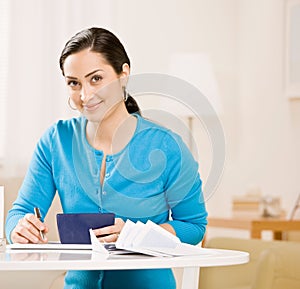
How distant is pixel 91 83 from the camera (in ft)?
5.18

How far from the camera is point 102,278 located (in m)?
1.51

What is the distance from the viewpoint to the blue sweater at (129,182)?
1.57m

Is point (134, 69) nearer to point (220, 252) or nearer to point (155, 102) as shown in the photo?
point (155, 102)

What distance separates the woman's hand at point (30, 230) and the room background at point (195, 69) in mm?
1858

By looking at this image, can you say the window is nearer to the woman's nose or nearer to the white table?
the woman's nose

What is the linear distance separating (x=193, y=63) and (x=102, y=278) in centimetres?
220

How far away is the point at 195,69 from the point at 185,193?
205 centimetres

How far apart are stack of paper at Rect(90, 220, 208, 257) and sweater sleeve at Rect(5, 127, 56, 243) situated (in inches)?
18.2

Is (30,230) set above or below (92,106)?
below

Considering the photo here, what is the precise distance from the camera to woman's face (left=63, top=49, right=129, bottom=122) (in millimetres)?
1576

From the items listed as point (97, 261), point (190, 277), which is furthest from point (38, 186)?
point (97, 261)

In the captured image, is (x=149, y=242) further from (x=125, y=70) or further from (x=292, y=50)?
(x=292, y=50)

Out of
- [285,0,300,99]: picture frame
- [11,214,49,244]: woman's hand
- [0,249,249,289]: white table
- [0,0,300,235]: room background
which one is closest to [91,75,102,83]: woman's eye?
[11,214,49,244]: woman's hand

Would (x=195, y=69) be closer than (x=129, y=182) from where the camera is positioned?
No
